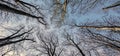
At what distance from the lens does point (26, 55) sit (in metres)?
16.7

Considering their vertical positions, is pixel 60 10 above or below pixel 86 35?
above

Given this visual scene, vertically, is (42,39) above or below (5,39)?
below

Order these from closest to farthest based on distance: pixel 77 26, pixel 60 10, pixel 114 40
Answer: pixel 114 40
pixel 60 10
pixel 77 26

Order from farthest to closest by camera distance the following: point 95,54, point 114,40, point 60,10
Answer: point 95,54
point 60,10
point 114,40

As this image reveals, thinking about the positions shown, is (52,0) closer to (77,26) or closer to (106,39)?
(77,26)

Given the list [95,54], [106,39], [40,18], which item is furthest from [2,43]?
[95,54]

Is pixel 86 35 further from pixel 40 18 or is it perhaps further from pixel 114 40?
pixel 40 18

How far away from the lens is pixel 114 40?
778 centimetres

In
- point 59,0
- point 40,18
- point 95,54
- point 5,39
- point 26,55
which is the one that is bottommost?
point 26,55

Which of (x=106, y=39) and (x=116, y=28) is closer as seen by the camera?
(x=116, y=28)

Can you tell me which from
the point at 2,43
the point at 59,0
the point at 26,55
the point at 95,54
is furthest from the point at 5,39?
the point at 26,55

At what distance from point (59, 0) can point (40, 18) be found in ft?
5.48

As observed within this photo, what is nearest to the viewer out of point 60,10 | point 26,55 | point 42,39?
point 60,10

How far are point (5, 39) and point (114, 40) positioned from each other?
17.9 feet
